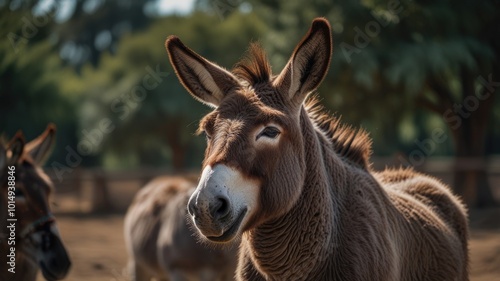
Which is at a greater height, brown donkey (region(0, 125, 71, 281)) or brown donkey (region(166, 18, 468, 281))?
brown donkey (region(166, 18, 468, 281))

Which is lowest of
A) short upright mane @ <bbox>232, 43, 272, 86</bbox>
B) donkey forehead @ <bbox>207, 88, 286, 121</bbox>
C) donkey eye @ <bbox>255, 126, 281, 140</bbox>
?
donkey eye @ <bbox>255, 126, 281, 140</bbox>

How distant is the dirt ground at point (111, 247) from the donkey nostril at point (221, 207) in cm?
730

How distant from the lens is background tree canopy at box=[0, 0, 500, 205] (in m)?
16.5

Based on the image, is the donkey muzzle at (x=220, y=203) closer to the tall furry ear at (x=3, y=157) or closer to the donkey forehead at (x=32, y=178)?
the donkey forehead at (x=32, y=178)

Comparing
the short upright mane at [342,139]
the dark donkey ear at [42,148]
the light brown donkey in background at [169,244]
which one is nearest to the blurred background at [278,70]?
the light brown donkey in background at [169,244]

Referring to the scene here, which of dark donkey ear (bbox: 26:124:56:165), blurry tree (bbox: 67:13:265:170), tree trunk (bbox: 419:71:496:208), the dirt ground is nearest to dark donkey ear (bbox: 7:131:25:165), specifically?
dark donkey ear (bbox: 26:124:56:165)

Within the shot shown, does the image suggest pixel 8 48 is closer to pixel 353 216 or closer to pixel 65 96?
pixel 65 96

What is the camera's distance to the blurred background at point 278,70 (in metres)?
16.0

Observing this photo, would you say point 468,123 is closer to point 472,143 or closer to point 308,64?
point 472,143

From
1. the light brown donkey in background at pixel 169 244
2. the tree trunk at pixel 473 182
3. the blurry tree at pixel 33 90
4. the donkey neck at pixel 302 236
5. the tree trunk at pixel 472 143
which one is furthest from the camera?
the blurry tree at pixel 33 90

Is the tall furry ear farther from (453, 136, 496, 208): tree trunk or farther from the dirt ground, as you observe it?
(453, 136, 496, 208): tree trunk

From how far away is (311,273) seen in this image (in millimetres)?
3572

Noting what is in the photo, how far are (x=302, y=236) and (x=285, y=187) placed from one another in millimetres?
332

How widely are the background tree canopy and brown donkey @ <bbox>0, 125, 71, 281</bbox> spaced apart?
5422mm
